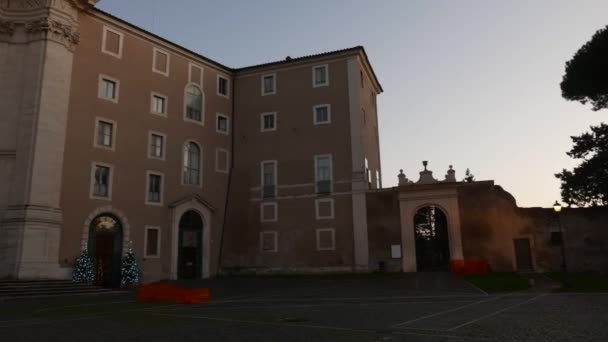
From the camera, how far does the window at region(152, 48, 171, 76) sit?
33.5 metres

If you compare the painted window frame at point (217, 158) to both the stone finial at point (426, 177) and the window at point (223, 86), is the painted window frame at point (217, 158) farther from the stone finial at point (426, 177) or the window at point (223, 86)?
the stone finial at point (426, 177)

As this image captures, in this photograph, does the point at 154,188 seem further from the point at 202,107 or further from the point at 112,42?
the point at 112,42

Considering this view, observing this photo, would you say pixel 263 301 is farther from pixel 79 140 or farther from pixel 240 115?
pixel 240 115

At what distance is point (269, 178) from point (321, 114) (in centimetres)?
640

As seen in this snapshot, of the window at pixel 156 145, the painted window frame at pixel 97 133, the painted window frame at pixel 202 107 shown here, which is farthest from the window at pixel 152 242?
the painted window frame at pixel 202 107

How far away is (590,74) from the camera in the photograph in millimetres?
31219

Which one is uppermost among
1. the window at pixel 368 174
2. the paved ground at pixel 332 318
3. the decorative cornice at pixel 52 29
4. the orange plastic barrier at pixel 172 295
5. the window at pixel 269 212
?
the decorative cornice at pixel 52 29

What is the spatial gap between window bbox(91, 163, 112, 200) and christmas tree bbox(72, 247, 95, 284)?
12.7ft

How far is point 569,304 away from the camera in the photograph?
14789 mm

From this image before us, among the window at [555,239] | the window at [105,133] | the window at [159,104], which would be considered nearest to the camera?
the window at [105,133]

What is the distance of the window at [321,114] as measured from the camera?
36.1 metres

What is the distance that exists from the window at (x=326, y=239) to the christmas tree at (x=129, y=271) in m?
12.6

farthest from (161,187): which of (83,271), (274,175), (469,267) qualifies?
(469,267)

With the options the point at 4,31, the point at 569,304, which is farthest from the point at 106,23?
the point at 569,304
